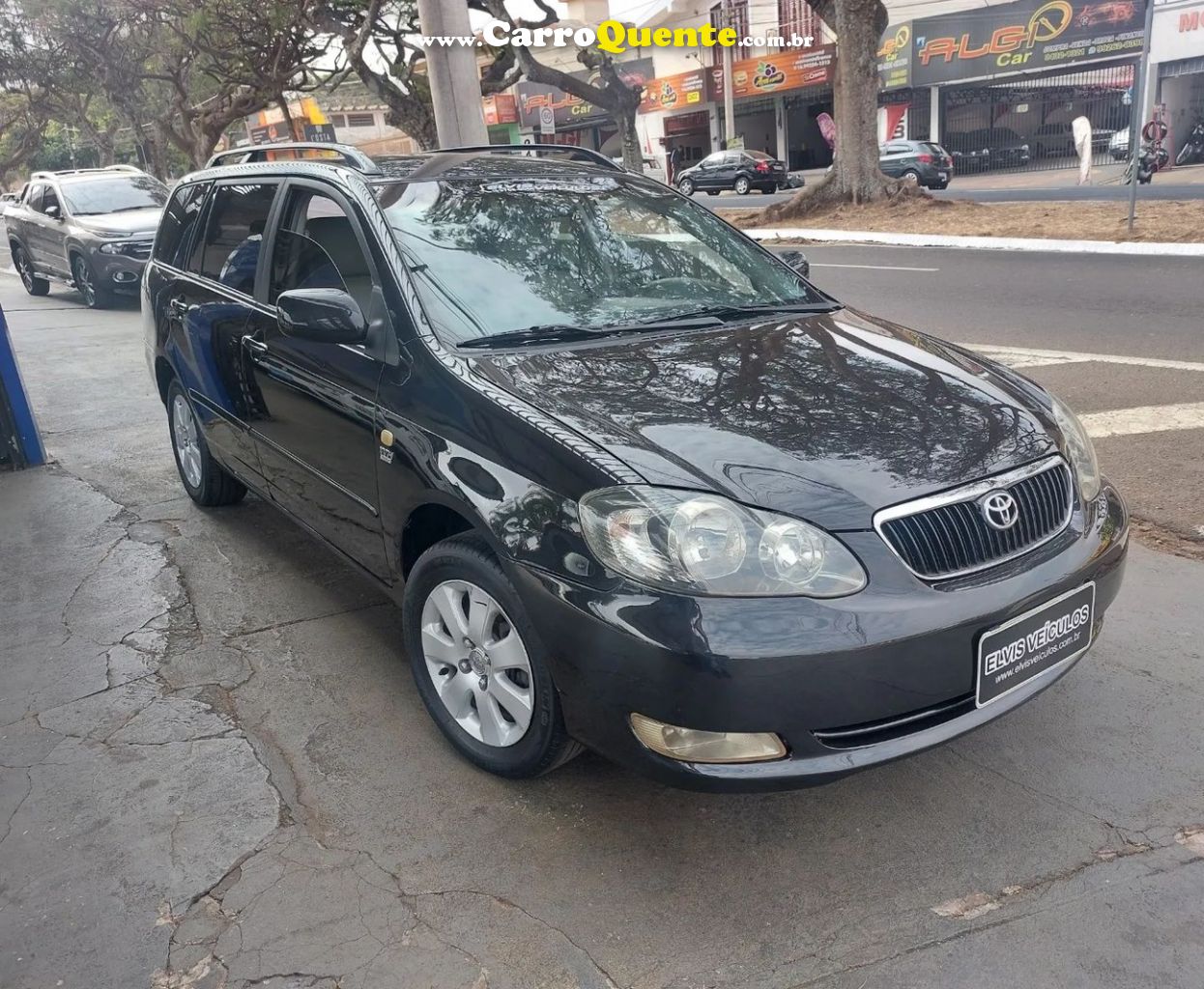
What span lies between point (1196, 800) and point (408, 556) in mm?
2336

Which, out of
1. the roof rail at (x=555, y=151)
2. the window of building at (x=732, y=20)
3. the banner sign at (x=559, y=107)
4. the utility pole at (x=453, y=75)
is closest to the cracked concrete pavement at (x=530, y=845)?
the roof rail at (x=555, y=151)

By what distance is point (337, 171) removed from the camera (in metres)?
3.84

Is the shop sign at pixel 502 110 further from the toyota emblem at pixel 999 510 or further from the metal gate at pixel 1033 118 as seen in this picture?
the toyota emblem at pixel 999 510

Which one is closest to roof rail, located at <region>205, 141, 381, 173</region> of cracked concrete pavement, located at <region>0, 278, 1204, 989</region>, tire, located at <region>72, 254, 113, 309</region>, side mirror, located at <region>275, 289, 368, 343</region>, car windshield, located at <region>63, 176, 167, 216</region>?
side mirror, located at <region>275, 289, 368, 343</region>

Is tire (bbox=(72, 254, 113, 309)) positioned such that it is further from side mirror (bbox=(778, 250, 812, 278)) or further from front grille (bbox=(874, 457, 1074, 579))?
front grille (bbox=(874, 457, 1074, 579))

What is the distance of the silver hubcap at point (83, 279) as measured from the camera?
1440 centimetres

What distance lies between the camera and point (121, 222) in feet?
46.5

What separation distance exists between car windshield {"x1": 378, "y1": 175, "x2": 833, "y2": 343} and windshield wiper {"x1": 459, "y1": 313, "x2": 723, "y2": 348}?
17 mm

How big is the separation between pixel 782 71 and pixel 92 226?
32.6 meters

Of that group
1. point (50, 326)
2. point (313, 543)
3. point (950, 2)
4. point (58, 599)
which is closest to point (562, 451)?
point (313, 543)

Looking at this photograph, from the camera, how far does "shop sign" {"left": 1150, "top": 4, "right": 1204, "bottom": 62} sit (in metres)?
28.2

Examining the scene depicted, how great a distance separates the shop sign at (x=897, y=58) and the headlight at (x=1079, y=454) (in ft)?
120

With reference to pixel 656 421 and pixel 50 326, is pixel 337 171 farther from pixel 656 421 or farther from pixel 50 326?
pixel 50 326

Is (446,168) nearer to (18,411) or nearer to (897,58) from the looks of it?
(18,411)
